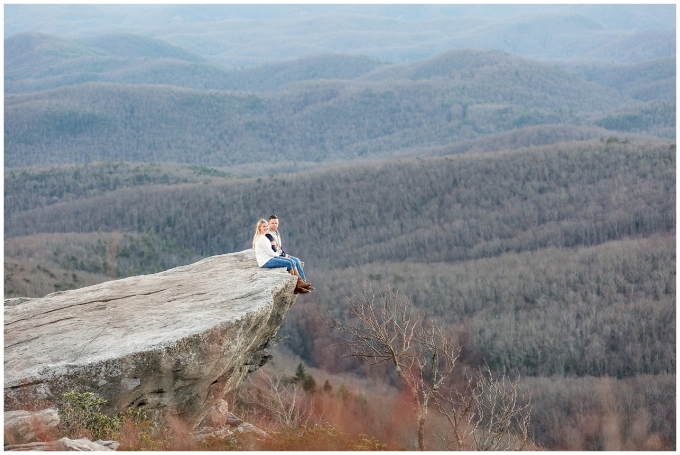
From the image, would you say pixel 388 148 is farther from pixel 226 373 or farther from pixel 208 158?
pixel 226 373

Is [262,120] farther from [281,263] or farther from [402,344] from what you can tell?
[281,263]

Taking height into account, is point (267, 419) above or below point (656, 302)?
above

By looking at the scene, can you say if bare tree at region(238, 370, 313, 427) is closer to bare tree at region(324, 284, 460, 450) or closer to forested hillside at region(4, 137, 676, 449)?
bare tree at region(324, 284, 460, 450)

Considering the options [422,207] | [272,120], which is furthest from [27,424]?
[272,120]

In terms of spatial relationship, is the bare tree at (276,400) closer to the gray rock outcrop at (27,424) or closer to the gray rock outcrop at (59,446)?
the gray rock outcrop at (27,424)

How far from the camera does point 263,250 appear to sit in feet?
59.6

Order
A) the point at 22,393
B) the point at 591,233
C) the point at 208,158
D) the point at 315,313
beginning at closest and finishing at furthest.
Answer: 1. the point at 22,393
2. the point at 315,313
3. the point at 591,233
4. the point at 208,158

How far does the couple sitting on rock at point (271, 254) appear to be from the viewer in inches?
707

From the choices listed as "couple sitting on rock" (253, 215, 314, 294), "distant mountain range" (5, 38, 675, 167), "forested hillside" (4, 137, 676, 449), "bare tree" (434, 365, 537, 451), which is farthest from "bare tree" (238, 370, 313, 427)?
"distant mountain range" (5, 38, 675, 167)

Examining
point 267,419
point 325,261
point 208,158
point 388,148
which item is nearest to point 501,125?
point 388,148

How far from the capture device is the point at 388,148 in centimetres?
17400

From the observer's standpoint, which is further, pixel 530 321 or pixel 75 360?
pixel 530 321

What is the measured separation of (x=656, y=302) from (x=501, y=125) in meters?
135

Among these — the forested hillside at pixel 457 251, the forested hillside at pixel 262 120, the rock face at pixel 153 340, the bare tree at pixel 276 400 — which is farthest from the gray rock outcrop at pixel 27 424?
the forested hillside at pixel 262 120
